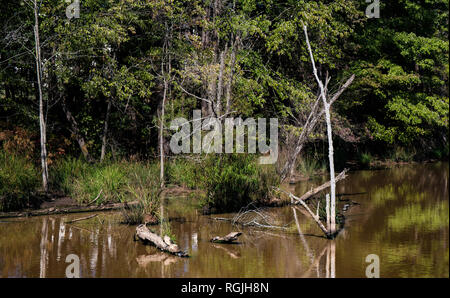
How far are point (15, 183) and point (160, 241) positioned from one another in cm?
524

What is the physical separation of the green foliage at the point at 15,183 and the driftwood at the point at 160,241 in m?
4.33

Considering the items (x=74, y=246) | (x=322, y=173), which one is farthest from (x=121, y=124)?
(x=74, y=246)

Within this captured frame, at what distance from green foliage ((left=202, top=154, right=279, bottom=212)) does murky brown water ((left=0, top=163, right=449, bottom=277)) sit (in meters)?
0.57

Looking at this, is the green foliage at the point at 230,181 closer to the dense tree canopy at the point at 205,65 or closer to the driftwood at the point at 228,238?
the dense tree canopy at the point at 205,65

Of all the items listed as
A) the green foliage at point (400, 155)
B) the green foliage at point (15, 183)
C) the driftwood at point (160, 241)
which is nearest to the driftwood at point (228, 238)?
the driftwood at point (160, 241)

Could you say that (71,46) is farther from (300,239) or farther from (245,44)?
(300,239)

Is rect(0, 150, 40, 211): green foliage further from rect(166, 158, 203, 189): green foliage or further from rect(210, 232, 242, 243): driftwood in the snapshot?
rect(210, 232, 242, 243): driftwood

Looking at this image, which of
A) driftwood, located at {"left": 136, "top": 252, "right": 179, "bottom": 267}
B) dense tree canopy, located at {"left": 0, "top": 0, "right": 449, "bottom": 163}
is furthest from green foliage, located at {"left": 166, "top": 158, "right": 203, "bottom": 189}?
driftwood, located at {"left": 136, "top": 252, "right": 179, "bottom": 267}

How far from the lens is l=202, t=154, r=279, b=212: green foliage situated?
13.5 m

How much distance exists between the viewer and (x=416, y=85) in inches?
1000

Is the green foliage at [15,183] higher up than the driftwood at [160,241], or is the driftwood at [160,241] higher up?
the green foliage at [15,183]

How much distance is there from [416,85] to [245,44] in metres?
9.43

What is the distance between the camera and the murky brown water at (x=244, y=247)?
8914mm

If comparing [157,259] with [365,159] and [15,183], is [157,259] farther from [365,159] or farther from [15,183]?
[365,159]
